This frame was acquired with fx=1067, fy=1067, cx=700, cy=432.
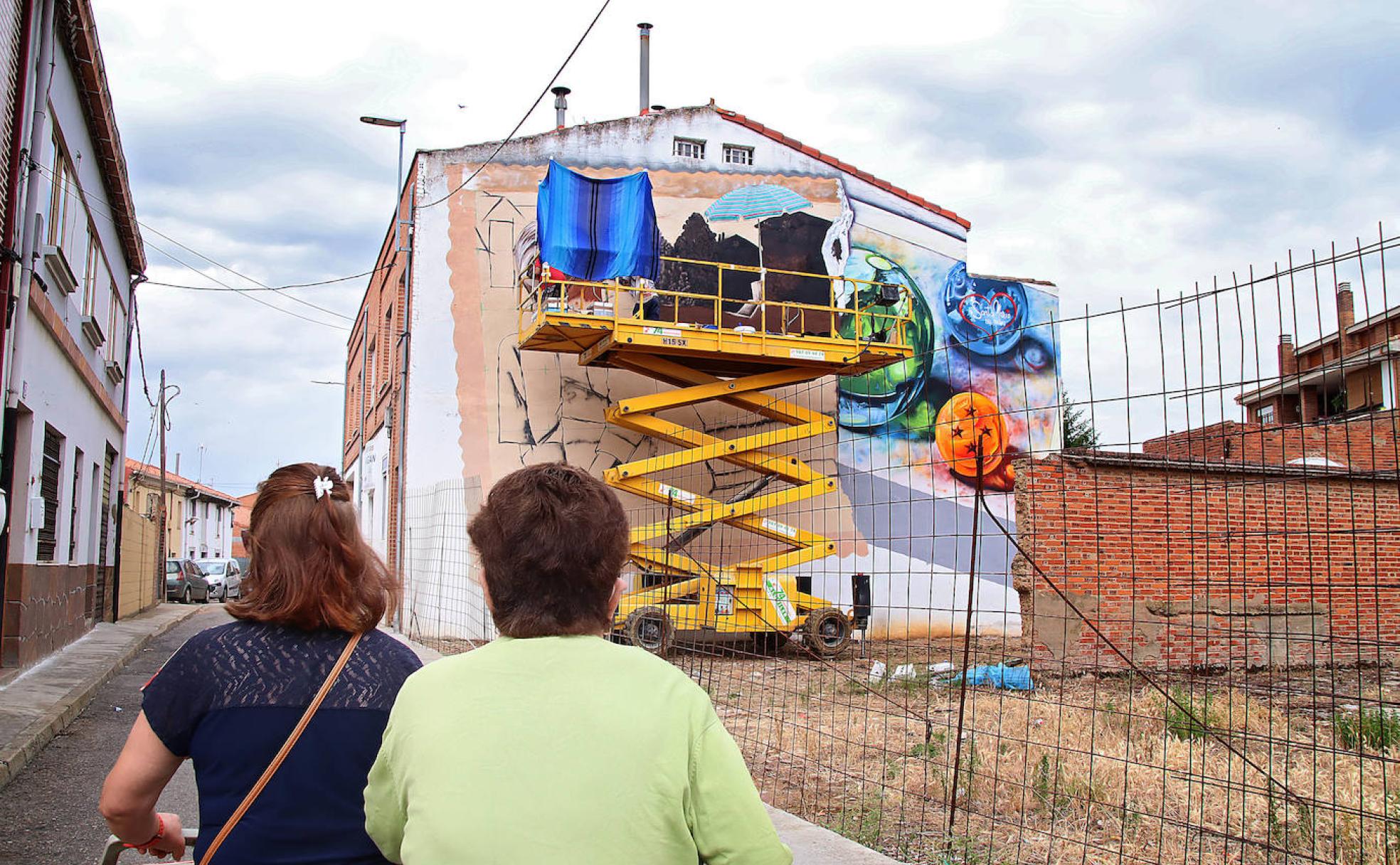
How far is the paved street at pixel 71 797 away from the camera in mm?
5176

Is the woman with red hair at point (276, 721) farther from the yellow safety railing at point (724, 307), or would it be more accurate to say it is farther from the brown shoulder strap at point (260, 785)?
the yellow safety railing at point (724, 307)

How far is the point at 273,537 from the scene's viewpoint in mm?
2289

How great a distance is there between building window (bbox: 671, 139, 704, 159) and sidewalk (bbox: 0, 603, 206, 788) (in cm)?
1102

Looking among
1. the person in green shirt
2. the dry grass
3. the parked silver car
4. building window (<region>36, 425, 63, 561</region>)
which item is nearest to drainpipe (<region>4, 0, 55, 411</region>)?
building window (<region>36, 425, 63, 561</region>)

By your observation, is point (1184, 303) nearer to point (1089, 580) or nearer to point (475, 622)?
point (1089, 580)

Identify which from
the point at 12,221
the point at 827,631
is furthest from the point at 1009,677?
the point at 12,221

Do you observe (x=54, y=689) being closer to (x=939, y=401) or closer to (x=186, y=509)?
(x=939, y=401)

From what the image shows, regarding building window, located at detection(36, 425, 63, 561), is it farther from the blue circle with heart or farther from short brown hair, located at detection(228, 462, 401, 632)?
the blue circle with heart

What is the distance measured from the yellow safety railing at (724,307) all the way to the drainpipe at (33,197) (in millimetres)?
5457

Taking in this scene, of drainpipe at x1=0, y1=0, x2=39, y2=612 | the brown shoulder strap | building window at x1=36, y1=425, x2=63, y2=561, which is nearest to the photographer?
the brown shoulder strap

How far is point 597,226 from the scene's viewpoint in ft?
46.9

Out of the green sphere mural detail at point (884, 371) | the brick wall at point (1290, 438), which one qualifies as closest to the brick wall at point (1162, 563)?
the brick wall at point (1290, 438)

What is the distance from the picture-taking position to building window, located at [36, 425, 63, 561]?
1215 centimetres

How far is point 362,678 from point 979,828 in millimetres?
3799
